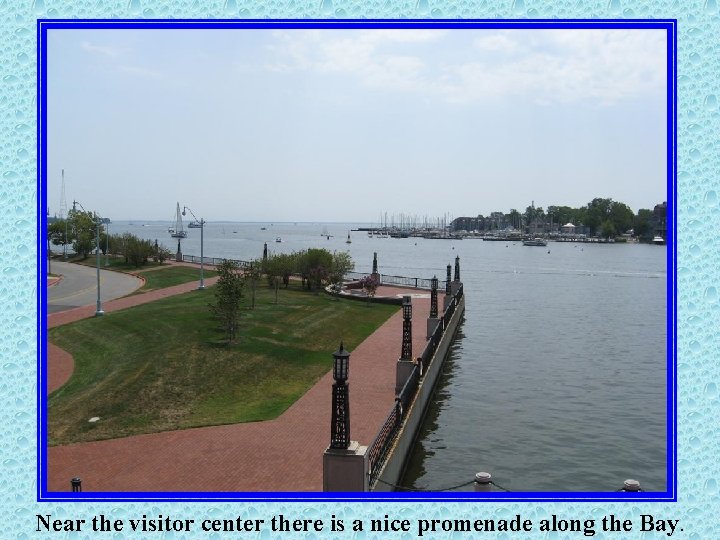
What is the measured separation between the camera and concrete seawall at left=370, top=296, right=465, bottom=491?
1451cm

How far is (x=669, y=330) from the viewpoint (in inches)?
363

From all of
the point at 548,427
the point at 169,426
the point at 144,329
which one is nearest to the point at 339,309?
the point at 144,329

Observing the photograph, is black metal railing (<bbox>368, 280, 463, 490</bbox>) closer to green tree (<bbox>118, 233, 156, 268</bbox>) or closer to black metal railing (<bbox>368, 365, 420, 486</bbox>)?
black metal railing (<bbox>368, 365, 420, 486</bbox>)

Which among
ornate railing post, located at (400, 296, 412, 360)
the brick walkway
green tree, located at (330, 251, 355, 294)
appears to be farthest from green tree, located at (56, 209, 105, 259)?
the brick walkway

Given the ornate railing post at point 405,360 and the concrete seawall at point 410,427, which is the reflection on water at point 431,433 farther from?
the ornate railing post at point 405,360

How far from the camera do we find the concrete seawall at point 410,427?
1451 centimetres

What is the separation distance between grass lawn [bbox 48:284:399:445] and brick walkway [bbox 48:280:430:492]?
0.83 m

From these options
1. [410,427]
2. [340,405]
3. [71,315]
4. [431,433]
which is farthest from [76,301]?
[340,405]

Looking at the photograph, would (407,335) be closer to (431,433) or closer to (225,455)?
(431,433)

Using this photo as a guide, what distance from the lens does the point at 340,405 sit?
39.7 feet

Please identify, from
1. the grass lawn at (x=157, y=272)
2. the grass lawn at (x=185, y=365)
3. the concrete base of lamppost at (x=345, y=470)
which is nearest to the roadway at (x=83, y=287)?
the grass lawn at (x=157, y=272)

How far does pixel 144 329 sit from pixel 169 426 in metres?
12.3

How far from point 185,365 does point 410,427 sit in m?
9.12

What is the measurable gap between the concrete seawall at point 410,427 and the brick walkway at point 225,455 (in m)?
0.85
